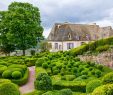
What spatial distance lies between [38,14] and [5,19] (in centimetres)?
628

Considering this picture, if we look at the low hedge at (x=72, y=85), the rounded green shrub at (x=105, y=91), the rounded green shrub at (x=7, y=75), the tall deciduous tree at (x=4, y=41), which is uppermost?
the tall deciduous tree at (x=4, y=41)

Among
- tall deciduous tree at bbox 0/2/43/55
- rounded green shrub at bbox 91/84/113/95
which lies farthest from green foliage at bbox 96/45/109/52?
rounded green shrub at bbox 91/84/113/95

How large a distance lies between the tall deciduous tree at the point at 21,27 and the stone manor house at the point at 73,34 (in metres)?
10.5

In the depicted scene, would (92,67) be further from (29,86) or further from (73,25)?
(73,25)

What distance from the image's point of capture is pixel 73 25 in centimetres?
7700

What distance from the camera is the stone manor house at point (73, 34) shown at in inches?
3000

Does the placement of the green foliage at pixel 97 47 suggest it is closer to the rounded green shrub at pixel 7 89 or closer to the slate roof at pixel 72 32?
the rounded green shrub at pixel 7 89

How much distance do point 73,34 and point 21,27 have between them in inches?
593

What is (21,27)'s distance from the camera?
6419 cm

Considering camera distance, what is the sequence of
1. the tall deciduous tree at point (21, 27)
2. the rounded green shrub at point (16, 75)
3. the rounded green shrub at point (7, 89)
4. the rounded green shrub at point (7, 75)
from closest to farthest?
the rounded green shrub at point (7, 89) → the rounded green shrub at point (16, 75) → the rounded green shrub at point (7, 75) → the tall deciduous tree at point (21, 27)

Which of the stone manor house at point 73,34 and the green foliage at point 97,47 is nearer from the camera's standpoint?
the green foliage at point 97,47

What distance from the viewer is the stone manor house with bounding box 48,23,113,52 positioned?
7619 centimetres

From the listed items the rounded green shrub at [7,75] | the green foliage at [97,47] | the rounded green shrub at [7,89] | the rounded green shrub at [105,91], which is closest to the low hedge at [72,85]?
the rounded green shrub at [7,89]

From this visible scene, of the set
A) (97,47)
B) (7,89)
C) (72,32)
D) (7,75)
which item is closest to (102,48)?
(97,47)
